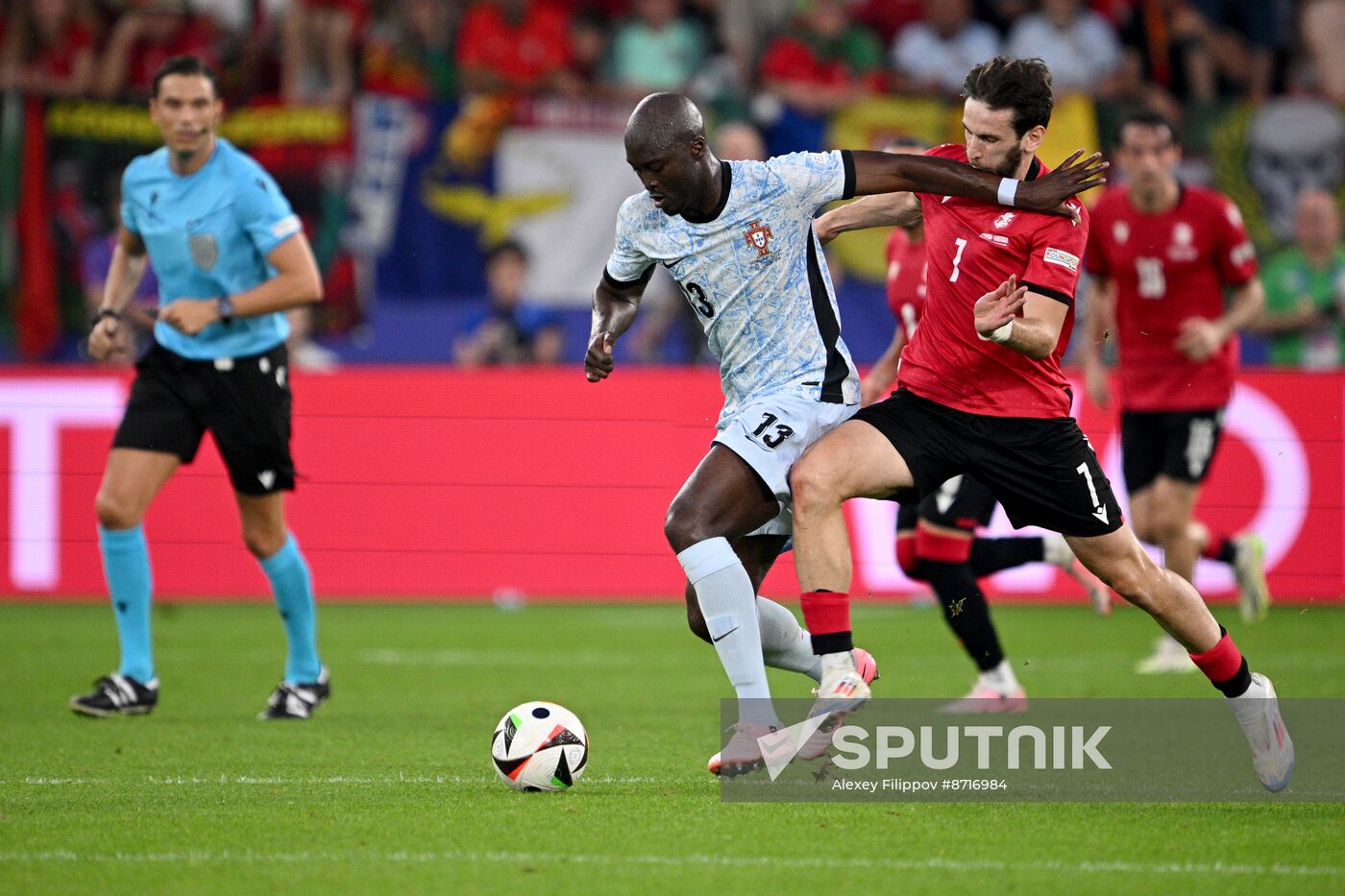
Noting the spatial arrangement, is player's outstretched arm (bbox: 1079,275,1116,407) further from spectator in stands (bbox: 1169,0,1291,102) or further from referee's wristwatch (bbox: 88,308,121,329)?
spectator in stands (bbox: 1169,0,1291,102)

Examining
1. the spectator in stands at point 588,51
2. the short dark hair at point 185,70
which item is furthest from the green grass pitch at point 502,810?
the spectator in stands at point 588,51

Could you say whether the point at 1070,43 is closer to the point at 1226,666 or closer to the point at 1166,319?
the point at 1166,319

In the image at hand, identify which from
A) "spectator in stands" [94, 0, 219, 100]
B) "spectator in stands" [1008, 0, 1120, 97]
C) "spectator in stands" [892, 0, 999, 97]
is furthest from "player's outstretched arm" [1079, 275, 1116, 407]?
"spectator in stands" [94, 0, 219, 100]

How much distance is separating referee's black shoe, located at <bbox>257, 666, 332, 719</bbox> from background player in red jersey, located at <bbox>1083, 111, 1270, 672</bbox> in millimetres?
4339

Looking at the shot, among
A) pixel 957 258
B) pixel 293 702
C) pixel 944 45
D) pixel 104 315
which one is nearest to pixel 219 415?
pixel 104 315

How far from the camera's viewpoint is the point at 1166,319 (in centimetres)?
938

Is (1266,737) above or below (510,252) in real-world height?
below

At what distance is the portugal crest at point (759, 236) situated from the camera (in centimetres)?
573

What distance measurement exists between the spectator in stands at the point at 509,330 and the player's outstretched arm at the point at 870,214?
7147 mm

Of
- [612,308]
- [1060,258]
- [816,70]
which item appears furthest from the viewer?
[816,70]

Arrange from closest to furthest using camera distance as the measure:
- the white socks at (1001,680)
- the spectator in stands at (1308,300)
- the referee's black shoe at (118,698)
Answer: the referee's black shoe at (118,698), the white socks at (1001,680), the spectator in stands at (1308,300)

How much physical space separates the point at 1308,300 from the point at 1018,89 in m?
8.05

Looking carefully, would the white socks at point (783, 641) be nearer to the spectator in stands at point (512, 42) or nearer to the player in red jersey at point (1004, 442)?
the player in red jersey at point (1004, 442)

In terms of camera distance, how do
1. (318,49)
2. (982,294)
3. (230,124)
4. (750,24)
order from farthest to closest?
(750,24)
(318,49)
(230,124)
(982,294)
